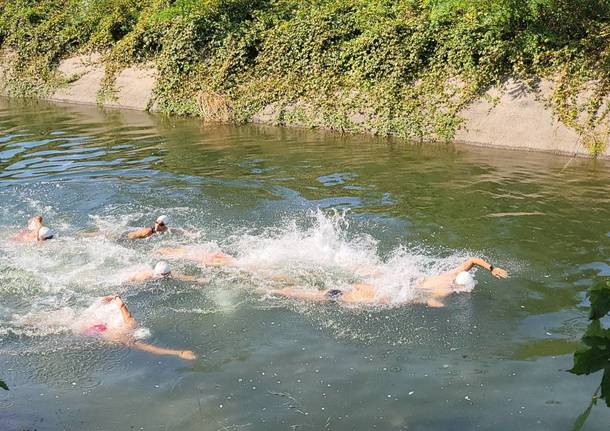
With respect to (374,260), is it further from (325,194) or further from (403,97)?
(403,97)

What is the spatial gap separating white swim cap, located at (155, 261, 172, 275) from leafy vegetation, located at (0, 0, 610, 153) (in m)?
9.82

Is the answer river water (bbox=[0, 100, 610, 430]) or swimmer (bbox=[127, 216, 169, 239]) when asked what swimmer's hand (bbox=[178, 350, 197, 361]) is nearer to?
river water (bbox=[0, 100, 610, 430])

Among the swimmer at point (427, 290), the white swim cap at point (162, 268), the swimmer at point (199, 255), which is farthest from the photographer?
the swimmer at point (199, 255)

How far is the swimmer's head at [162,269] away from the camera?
9906 mm

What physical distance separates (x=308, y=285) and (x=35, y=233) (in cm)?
492

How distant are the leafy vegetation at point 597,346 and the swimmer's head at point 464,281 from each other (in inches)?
278

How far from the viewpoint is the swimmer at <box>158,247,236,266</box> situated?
10.4 metres

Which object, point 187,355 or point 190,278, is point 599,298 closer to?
point 187,355

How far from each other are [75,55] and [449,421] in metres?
25.2

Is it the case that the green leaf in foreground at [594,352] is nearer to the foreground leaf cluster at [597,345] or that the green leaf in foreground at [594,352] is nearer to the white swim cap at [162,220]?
the foreground leaf cluster at [597,345]

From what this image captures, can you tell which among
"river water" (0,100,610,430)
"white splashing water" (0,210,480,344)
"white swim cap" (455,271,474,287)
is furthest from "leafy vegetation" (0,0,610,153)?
"white swim cap" (455,271,474,287)

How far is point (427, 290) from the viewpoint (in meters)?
9.27

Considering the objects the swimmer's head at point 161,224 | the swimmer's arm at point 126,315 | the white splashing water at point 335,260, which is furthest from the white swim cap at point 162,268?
the swimmer's head at point 161,224

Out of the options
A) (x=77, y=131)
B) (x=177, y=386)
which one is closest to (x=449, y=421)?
(x=177, y=386)
